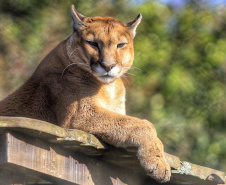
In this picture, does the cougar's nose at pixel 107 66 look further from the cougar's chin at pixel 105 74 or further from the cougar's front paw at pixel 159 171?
the cougar's front paw at pixel 159 171

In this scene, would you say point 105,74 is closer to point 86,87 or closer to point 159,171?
point 86,87

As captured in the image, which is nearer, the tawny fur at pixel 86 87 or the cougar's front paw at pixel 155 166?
the cougar's front paw at pixel 155 166

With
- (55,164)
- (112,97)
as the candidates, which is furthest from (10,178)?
(112,97)

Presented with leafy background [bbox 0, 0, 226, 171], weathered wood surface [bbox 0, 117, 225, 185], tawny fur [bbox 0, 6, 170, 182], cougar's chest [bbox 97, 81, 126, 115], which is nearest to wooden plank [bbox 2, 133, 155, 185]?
weathered wood surface [bbox 0, 117, 225, 185]

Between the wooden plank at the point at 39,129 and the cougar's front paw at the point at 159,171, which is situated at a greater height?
the wooden plank at the point at 39,129

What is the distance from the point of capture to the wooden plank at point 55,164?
3100 mm

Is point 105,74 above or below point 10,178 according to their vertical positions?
above

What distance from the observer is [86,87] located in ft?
14.2

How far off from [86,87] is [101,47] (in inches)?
12.1

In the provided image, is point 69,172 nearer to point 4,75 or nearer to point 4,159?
point 4,159

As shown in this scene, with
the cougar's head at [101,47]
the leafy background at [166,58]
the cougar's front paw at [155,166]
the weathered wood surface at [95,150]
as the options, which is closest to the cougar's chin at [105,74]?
the cougar's head at [101,47]

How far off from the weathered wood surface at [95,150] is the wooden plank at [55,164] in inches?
0.7

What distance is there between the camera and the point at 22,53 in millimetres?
6301

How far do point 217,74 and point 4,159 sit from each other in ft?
12.2
